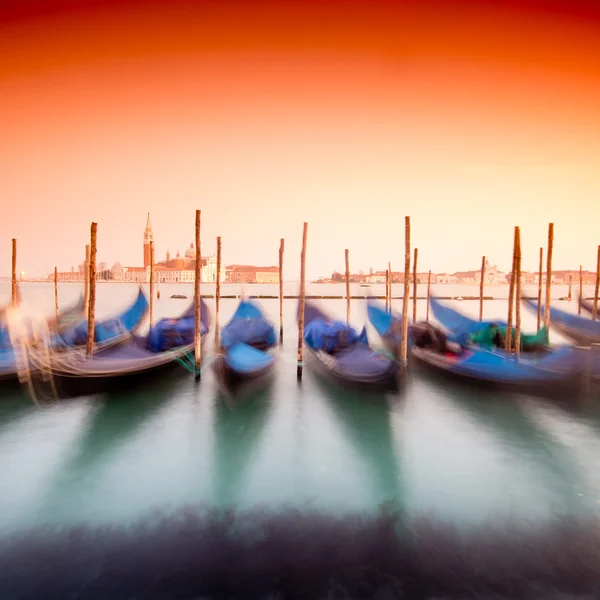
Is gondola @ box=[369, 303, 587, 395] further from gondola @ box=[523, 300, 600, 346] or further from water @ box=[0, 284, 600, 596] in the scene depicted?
gondola @ box=[523, 300, 600, 346]

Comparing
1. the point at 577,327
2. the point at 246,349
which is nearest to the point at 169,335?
the point at 246,349

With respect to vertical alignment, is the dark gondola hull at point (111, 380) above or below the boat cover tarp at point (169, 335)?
below

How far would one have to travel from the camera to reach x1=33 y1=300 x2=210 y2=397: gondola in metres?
5.41

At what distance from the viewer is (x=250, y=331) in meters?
8.77

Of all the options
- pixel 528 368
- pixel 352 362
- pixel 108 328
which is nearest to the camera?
pixel 528 368

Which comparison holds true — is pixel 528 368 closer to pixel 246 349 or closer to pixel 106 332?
pixel 246 349

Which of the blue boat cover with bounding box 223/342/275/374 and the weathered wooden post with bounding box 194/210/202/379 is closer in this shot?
the blue boat cover with bounding box 223/342/275/374

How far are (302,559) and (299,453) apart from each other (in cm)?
188

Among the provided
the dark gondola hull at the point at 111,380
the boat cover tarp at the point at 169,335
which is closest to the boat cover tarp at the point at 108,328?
the boat cover tarp at the point at 169,335

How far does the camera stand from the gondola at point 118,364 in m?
5.41

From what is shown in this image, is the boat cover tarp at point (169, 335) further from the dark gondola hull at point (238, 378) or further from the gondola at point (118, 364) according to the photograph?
the dark gondola hull at point (238, 378)

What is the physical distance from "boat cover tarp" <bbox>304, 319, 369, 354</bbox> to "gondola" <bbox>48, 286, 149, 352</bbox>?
12.7ft

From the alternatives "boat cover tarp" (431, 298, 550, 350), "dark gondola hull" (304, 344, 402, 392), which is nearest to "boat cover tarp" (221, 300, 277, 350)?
"dark gondola hull" (304, 344, 402, 392)

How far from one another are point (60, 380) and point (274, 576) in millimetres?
5126
